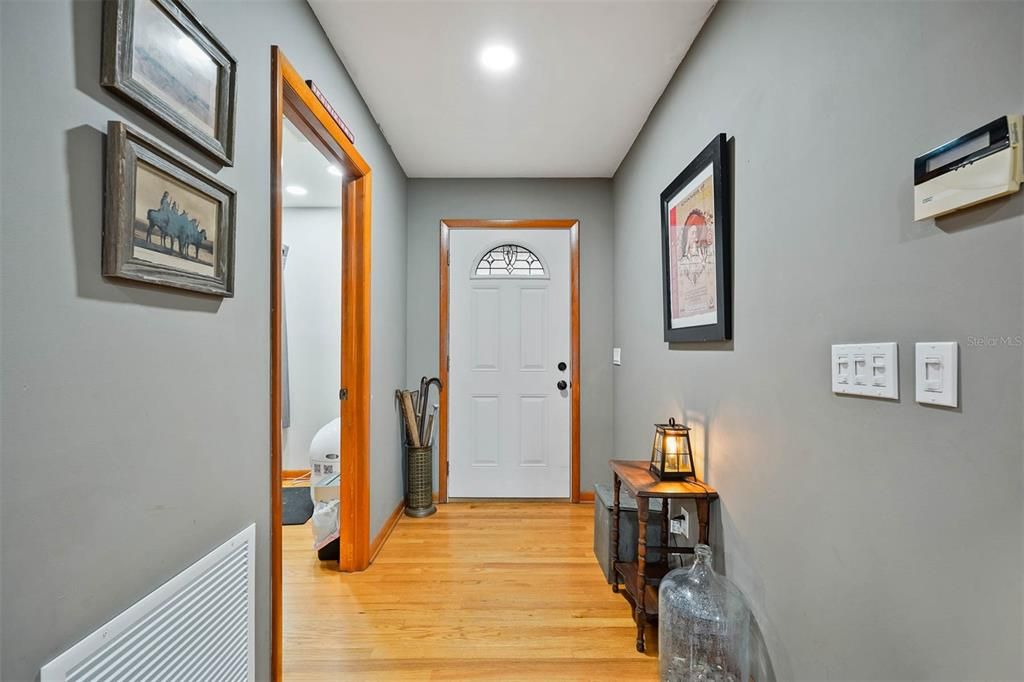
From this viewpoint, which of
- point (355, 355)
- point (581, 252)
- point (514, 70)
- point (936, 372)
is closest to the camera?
point (936, 372)

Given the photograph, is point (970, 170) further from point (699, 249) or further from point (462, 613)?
point (462, 613)

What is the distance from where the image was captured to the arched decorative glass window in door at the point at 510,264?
371 centimetres

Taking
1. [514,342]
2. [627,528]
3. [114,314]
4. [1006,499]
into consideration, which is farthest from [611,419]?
[114,314]

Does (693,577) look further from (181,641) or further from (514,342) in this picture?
(514,342)

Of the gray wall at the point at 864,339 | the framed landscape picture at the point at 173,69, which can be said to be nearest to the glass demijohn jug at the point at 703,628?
the gray wall at the point at 864,339

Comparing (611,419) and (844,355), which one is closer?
(844,355)

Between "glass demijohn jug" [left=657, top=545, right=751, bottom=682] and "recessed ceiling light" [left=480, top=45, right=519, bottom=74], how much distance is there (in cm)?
211

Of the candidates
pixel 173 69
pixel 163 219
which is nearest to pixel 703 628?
pixel 163 219

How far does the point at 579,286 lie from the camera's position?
369 cm

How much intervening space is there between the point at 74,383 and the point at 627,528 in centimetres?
213

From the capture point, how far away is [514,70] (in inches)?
88.3

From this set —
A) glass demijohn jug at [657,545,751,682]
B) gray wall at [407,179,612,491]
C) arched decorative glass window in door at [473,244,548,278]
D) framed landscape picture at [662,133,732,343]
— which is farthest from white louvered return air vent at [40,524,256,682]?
arched decorative glass window in door at [473,244,548,278]

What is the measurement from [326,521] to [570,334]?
6.89 ft
